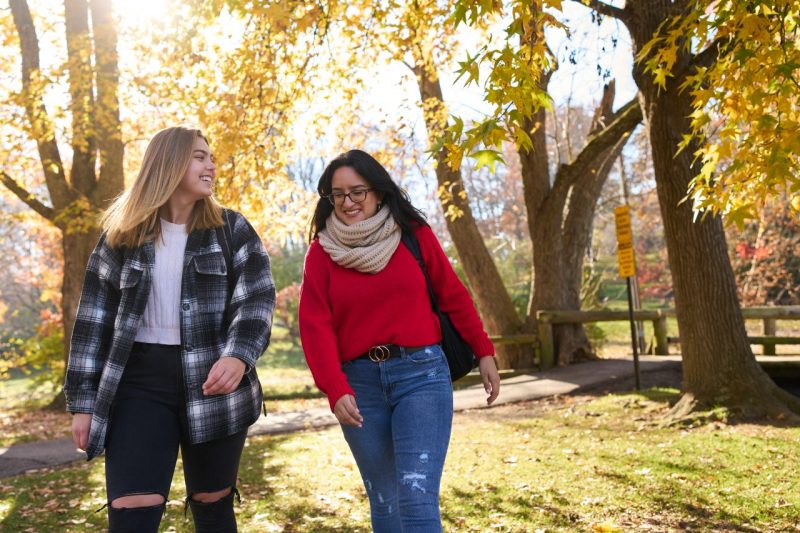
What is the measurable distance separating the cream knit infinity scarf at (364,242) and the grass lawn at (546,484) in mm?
2532

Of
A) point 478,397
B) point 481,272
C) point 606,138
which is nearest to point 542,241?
point 481,272

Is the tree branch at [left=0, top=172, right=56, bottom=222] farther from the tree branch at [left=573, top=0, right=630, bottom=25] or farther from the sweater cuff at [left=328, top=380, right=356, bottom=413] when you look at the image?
the sweater cuff at [left=328, top=380, right=356, bottom=413]

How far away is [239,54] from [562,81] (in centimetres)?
604

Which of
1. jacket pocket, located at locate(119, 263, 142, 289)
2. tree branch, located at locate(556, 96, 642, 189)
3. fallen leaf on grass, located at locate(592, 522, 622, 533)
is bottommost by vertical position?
fallen leaf on grass, located at locate(592, 522, 622, 533)

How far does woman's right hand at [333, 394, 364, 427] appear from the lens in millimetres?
2982

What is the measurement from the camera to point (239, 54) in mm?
9836

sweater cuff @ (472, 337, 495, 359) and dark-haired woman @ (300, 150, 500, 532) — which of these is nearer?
dark-haired woman @ (300, 150, 500, 532)

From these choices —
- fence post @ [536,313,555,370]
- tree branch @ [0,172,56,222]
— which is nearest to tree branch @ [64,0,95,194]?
tree branch @ [0,172,56,222]

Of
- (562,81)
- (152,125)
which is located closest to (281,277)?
(152,125)

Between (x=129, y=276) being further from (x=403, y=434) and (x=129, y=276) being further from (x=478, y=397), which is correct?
(x=478, y=397)

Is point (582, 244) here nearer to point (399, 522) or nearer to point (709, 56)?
point (709, 56)

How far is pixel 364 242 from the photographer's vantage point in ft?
10.3

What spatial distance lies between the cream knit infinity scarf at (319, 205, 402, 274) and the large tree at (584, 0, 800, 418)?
545 cm

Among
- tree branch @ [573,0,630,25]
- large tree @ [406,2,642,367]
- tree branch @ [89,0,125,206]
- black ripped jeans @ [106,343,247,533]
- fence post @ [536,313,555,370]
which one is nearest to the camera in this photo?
black ripped jeans @ [106,343,247,533]
